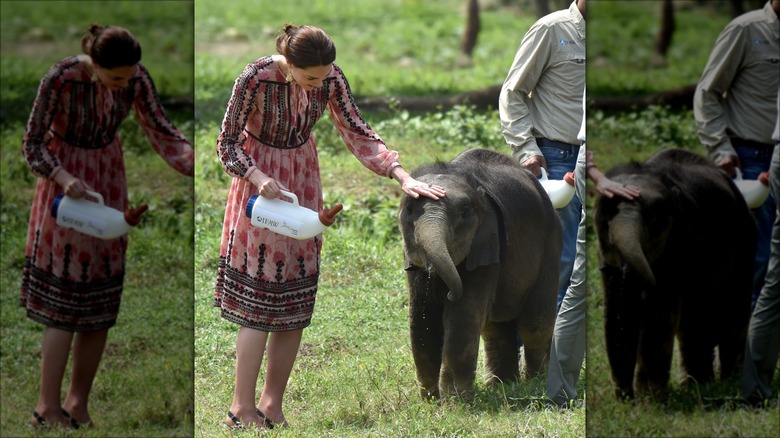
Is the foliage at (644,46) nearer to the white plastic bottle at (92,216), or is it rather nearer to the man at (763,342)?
the man at (763,342)

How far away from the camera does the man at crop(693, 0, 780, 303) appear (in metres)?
4.53

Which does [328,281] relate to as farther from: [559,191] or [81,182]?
[81,182]

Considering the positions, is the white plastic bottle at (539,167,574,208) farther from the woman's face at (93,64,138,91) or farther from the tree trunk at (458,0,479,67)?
the tree trunk at (458,0,479,67)

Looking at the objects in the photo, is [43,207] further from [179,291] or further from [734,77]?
[734,77]

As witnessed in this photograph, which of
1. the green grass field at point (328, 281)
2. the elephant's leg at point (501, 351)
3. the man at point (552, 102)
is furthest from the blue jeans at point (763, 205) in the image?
the elephant's leg at point (501, 351)

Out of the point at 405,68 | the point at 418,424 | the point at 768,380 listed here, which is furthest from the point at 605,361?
the point at 405,68

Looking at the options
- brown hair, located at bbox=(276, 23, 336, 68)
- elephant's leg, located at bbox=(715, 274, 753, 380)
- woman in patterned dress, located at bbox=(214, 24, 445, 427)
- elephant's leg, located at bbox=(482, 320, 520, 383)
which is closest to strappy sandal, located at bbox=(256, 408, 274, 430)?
woman in patterned dress, located at bbox=(214, 24, 445, 427)

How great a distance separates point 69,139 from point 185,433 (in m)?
1.37

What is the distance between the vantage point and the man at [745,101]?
14.9ft

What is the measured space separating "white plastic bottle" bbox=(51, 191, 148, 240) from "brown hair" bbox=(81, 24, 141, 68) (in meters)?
0.57

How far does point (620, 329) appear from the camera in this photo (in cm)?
469

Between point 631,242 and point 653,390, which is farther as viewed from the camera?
point 653,390

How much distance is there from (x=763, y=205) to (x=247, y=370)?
2.40 meters

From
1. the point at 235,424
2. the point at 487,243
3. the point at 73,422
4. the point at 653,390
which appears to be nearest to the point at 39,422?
the point at 73,422
